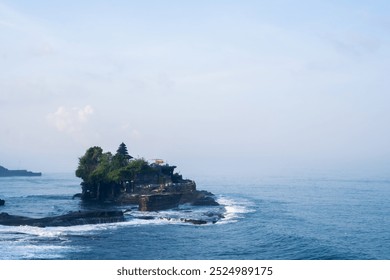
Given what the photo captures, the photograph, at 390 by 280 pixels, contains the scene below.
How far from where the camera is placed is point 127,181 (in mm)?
89312

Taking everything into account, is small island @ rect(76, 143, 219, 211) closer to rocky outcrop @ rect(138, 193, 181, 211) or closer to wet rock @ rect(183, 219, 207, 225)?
rocky outcrop @ rect(138, 193, 181, 211)

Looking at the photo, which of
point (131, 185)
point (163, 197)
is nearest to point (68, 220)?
point (163, 197)

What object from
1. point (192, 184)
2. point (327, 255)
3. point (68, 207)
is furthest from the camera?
point (192, 184)

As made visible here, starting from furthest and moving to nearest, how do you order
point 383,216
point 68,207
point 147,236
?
point 68,207 → point 383,216 → point 147,236

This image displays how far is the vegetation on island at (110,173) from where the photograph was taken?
277ft

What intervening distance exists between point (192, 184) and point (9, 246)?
175 ft

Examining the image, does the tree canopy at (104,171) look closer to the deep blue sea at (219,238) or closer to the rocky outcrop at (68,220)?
the deep blue sea at (219,238)

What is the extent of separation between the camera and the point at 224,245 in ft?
136

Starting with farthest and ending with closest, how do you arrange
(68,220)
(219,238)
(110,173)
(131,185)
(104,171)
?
1. (131,185)
2. (104,171)
3. (110,173)
4. (68,220)
5. (219,238)

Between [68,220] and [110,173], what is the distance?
101ft

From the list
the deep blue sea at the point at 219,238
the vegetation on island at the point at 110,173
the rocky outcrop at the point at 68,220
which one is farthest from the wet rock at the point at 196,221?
the vegetation on island at the point at 110,173

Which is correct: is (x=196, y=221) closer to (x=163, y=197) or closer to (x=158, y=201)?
(x=158, y=201)
